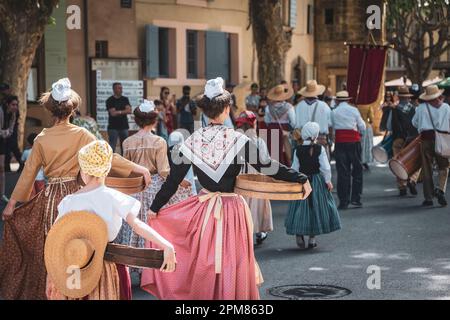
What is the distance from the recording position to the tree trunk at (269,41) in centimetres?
2438

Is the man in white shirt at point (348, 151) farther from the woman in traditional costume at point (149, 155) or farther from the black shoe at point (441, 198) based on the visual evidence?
the woman in traditional costume at point (149, 155)

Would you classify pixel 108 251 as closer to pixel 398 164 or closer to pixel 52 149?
pixel 52 149

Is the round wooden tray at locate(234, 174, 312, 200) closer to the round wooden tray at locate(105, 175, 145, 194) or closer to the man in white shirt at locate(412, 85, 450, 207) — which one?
the round wooden tray at locate(105, 175, 145, 194)

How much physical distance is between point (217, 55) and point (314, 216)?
63.3ft

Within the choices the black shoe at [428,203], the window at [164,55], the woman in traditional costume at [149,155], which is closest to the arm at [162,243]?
the woman in traditional costume at [149,155]

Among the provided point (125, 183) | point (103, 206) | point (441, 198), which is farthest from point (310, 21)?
point (103, 206)

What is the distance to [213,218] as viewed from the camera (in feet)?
23.5

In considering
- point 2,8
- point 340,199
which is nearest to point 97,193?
point 340,199

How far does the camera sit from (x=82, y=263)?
5.65 metres

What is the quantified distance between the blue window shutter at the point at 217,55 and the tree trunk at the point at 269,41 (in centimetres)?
519

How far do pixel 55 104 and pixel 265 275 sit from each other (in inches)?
121

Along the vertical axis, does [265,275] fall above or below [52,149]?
below

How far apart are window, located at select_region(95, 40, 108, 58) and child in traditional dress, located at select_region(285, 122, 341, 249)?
567 inches

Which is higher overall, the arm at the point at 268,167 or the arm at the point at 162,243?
the arm at the point at 268,167
